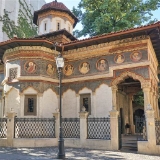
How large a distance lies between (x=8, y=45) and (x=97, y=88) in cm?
591

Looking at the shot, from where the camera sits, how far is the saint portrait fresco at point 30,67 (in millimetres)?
12688

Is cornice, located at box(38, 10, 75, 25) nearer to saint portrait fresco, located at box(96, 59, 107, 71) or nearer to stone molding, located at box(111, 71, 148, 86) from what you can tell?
saint portrait fresco, located at box(96, 59, 107, 71)

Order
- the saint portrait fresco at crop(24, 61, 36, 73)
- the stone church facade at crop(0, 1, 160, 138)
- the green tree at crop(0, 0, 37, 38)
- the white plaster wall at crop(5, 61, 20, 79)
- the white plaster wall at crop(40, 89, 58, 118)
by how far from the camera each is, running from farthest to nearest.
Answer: the green tree at crop(0, 0, 37, 38)
the white plaster wall at crop(5, 61, 20, 79)
the saint portrait fresco at crop(24, 61, 36, 73)
the white plaster wall at crop(40, 89, 58, 118)
the stone church facade at crop(0, 1, 160, 138)

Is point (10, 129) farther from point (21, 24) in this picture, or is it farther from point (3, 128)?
point (21, 24)

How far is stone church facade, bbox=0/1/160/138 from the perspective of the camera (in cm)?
1163

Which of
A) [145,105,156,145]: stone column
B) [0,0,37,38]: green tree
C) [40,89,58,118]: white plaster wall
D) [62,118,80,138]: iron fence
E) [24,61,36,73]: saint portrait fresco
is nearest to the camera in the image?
[145,105,156,145]: stone column

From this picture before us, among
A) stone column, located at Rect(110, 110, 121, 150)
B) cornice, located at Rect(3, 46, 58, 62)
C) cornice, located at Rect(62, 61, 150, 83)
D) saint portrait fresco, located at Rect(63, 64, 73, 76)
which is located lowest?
stone column, located at Rect(110, 110, 121, 150)

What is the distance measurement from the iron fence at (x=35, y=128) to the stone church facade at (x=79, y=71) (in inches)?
26.2

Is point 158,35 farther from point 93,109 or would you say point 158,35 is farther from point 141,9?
point 141,9

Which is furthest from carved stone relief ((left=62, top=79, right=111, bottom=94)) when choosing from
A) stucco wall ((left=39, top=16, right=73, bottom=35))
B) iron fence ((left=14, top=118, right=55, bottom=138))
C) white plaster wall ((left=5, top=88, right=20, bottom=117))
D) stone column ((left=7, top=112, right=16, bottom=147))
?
stucco wall ((left=39, top=16, right=73, bottom=35))

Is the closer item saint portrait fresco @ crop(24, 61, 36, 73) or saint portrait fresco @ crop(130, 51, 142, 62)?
saint portrait fresco @ crop(130, 51, 142, 62)

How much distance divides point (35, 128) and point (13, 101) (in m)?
2.16

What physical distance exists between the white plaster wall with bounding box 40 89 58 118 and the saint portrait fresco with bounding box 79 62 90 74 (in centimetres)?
219

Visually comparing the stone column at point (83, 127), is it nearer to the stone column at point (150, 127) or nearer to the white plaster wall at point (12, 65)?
the stone column at point (150, 127)
